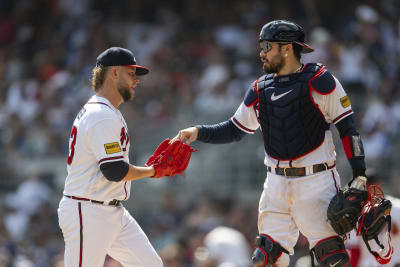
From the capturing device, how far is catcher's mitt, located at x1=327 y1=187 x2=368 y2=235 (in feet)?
16.9

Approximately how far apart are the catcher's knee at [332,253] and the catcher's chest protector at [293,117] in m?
0.67

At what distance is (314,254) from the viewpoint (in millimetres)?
5473

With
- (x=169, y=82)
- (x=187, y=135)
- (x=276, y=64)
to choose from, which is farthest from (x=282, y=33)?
(x=169, y=82)

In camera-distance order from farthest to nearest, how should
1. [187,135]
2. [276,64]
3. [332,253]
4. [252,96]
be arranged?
[187,135]
[252,96]
[276,64]
[332,253]

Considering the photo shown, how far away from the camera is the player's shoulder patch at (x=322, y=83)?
17.4 feet

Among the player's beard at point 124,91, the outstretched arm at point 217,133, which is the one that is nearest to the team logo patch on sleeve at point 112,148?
the player's beard at point 124,91

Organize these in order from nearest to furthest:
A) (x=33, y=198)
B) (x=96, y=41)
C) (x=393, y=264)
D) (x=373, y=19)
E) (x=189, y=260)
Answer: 1. (x=393, y=264)
2. (x=189, y=260)
3. (x=373, y=19)
4. (x=33, y=198)
5. (x=96, y=41)

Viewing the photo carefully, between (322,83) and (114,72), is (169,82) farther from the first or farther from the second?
(322,83)

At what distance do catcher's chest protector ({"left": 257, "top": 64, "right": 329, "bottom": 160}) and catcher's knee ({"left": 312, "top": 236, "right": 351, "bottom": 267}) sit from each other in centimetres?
67

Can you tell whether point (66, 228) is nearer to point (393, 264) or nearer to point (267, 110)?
point (267, 110)

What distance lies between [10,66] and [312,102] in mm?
11659

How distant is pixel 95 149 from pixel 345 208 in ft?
6.12

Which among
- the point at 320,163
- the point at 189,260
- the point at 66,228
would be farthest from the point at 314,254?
the point at 189,260

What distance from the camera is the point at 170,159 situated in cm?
564
